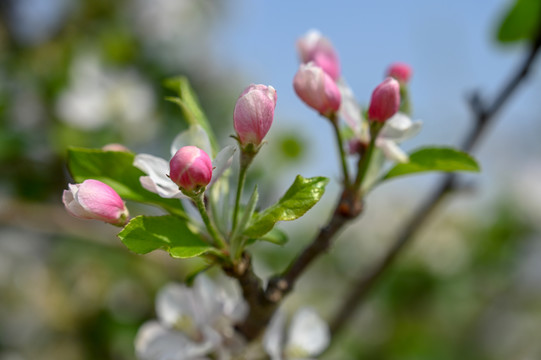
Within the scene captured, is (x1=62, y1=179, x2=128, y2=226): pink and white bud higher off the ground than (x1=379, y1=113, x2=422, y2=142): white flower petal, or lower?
lower

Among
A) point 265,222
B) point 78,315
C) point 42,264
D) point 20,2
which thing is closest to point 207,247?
point 265,222

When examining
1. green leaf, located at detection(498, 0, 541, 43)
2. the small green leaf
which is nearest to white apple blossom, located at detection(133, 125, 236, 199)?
the small green leaf

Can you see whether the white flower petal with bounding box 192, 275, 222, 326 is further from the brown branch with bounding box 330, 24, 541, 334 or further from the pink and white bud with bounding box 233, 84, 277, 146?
the brown branch with bounding box 330, 24, 541, 334

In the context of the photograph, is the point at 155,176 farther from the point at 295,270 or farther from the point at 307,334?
the point at 307,334

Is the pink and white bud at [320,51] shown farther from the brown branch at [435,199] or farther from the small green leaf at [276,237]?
the brown branch at [435,199]

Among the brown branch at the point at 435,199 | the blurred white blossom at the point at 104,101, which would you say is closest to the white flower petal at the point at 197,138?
the brown branch at the point at 435,199

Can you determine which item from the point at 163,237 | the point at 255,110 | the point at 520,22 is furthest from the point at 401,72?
the point at 520,22

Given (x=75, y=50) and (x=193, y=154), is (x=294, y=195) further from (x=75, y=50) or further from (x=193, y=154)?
(x=75, y=50)
